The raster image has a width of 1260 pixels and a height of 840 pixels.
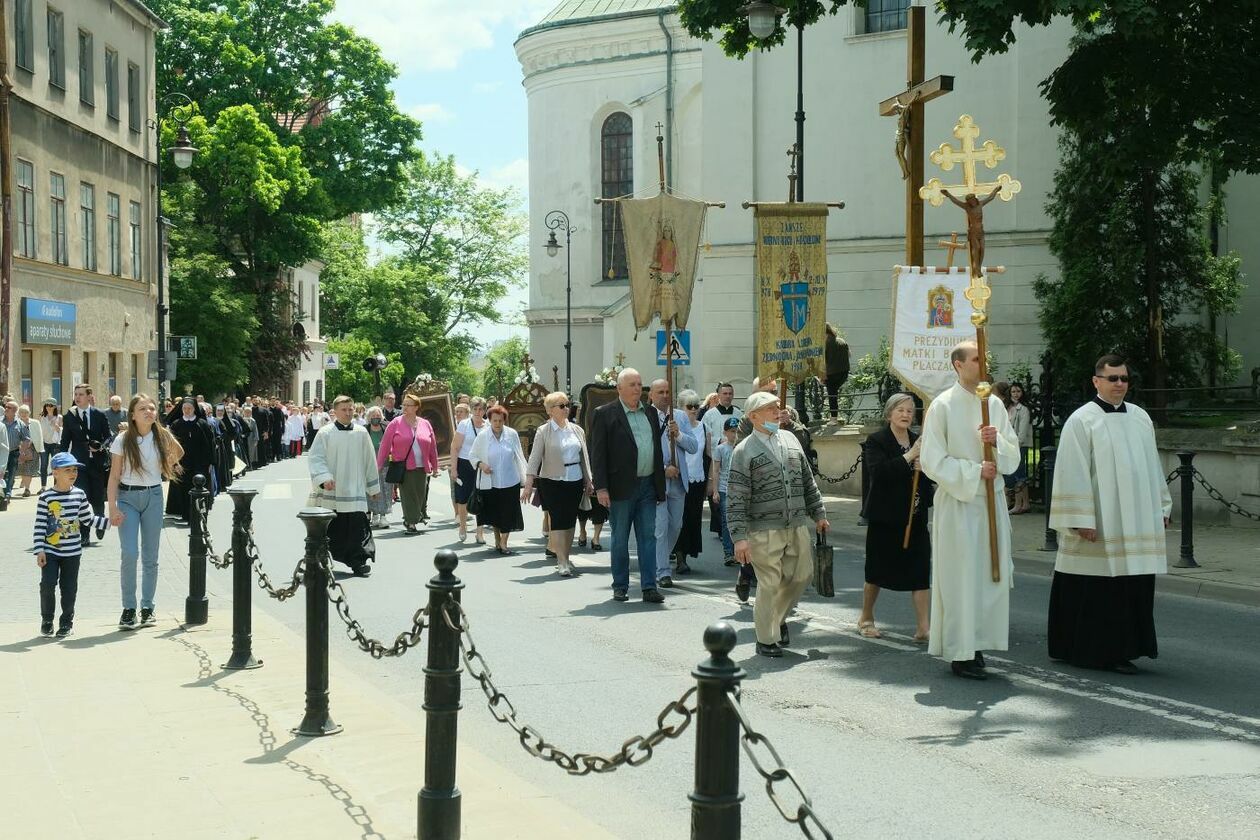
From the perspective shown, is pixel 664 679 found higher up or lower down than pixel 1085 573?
lower down

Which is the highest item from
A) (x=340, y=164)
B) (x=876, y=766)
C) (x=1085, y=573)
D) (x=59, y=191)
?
(x=340, y=164)

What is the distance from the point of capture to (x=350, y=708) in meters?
7.86

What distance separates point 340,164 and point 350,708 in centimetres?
4381

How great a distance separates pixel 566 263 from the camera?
51.7 meters

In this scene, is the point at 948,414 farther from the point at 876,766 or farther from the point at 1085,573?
the point at 876,766

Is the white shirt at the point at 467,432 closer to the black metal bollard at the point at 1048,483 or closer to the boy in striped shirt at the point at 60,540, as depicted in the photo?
the black metal bollard at the point at 1048,483

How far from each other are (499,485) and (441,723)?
1113cm

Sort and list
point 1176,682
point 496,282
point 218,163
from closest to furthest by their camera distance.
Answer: point 1176,682, point 218,163, point 496,282

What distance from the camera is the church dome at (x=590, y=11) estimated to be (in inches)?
1966

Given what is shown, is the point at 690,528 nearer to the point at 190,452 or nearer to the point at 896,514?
the point at 896,514

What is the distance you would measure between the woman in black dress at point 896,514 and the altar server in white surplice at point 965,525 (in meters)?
0.79

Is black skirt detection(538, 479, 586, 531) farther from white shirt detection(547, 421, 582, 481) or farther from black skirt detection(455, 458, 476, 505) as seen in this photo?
black skirt detection(455, 458, 476, 505)

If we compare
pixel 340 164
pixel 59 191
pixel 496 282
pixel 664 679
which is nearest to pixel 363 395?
pixel 496 282

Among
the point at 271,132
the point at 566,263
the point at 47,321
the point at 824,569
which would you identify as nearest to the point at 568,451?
the point at 824,569
